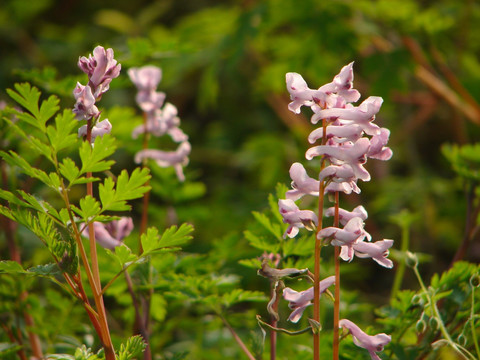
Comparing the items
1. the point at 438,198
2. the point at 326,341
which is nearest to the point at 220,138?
the point at 438,198

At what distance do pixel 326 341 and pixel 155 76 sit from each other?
2.43 feet

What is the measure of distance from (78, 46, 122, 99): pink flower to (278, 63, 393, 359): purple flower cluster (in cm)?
29

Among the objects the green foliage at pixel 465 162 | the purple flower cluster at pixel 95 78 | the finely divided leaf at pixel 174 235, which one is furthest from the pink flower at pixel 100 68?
the green foliage at pixel 465 162

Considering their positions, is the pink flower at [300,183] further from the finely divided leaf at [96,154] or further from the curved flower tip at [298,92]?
the finely divided leaf at [96,154]

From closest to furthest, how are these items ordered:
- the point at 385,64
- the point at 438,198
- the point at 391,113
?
the point at 385,64 < the point at 438,198 < the point at 391,113

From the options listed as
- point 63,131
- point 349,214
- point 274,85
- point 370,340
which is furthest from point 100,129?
point 274,85

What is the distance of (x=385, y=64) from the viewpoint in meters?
2.05

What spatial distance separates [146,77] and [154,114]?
0.09 m

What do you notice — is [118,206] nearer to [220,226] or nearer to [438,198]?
[220,226]

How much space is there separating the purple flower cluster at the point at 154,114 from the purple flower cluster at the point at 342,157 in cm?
56

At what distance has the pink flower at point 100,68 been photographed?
33.2 inches

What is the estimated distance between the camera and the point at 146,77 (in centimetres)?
130

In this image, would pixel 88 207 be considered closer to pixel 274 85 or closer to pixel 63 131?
pixel 63 131

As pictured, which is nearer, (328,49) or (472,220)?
(472,220)
